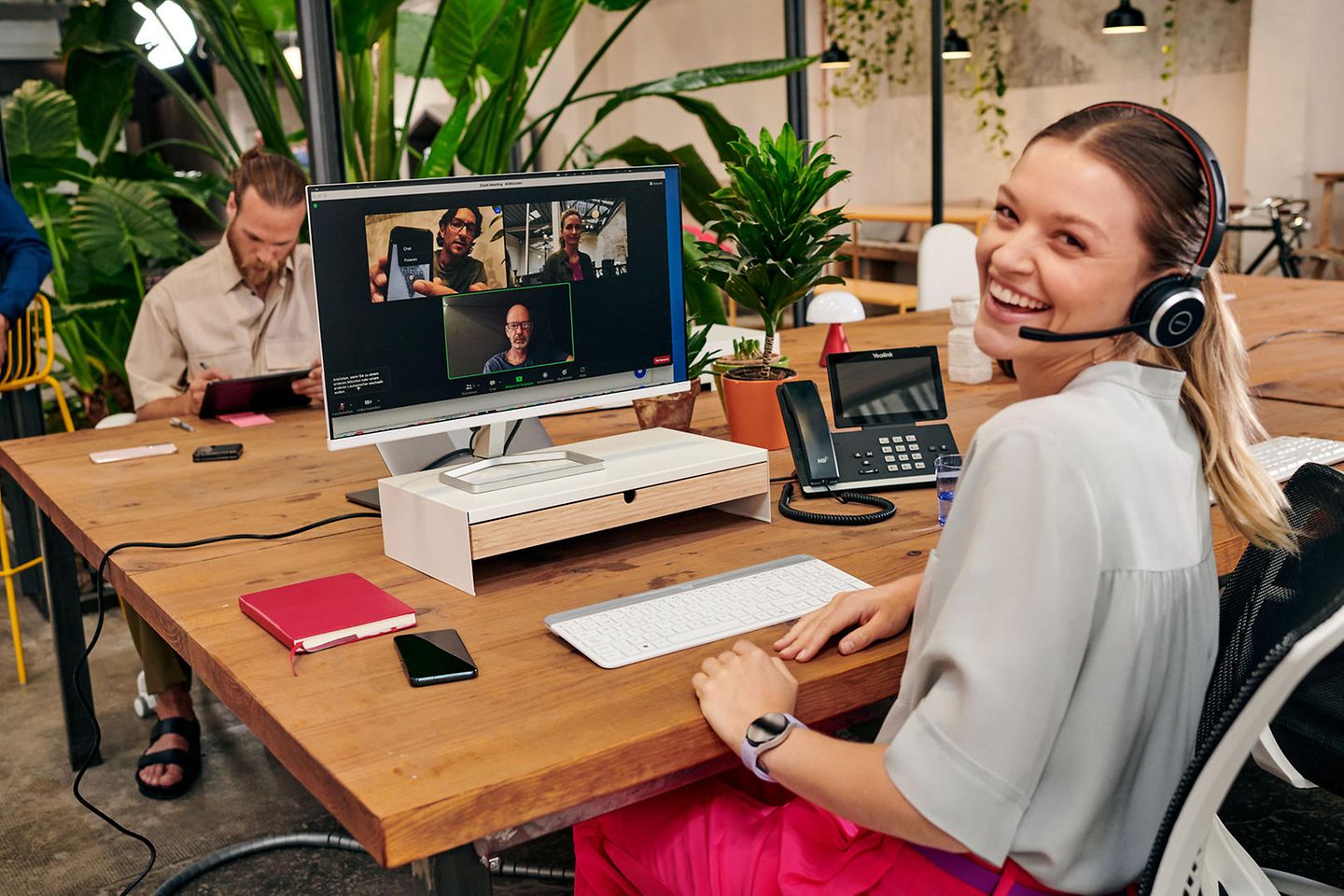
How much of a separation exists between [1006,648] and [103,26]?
3.97 meters

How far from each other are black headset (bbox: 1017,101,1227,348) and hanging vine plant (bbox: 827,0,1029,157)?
29.5 feet

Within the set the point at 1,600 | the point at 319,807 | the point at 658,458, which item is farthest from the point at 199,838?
the point at 1,600

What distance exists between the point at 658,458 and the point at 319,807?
1306mm

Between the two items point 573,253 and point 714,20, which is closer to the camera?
point 573,253

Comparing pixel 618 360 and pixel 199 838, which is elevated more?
pixel 618 360

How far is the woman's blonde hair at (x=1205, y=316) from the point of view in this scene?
1.05m

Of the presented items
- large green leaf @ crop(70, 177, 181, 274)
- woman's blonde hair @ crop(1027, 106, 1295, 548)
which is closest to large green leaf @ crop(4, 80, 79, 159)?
large green leaf @ crop(70, 177, 181, 274)

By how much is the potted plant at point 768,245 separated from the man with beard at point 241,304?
126 cm

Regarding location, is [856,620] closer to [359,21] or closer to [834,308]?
[834,308]

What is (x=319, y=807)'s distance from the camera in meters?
2.57

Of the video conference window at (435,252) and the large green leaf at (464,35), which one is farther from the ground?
the large green leaf at (464,35)

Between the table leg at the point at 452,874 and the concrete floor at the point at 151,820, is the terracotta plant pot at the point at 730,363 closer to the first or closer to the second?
the concrete floor at the point at 151,820

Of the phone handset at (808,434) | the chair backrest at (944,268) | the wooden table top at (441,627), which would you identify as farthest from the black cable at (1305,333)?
the phone handset at (808,434)

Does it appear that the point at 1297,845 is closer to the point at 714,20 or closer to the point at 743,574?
the point at 743,574
